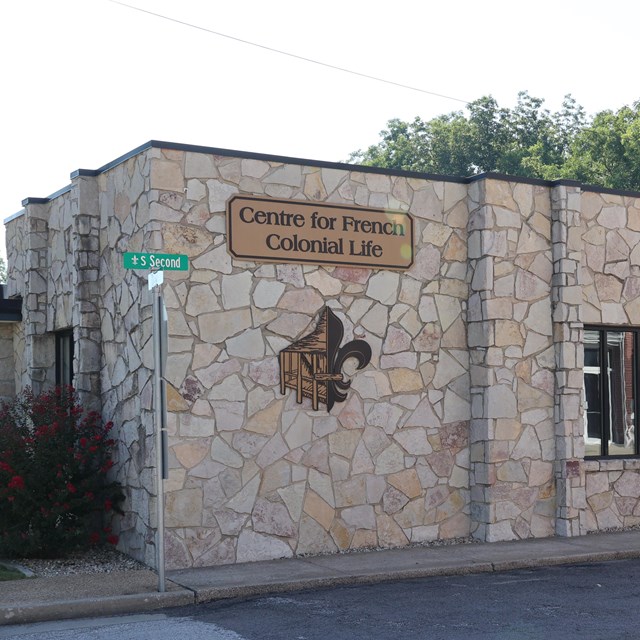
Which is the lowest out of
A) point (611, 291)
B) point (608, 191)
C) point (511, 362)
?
point (511, 362)

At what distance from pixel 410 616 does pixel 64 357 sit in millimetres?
7088

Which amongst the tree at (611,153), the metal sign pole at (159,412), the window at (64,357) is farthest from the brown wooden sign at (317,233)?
the tree at (611,153)

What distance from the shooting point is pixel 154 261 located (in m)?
9.91

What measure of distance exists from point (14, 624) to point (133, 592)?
1.17 m

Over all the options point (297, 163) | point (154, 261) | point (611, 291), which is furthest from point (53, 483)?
point (611, 291)

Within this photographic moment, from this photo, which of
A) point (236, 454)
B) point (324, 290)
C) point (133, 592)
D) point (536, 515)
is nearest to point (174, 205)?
point (324, 290)

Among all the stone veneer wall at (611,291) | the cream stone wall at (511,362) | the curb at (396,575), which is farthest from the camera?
the stone veneer wall at (611,291)

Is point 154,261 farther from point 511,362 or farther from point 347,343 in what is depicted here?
point 511,362

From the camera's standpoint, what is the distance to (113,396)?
12.3 m

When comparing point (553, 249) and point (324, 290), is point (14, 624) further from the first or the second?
point (553, 249)

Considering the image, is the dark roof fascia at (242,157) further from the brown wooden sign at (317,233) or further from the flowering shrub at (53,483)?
the flowering shrub at (53,483)

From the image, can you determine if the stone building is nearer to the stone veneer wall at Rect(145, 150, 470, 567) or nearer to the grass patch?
the stone veneer wall at Rect(145, 150, 470, 567)

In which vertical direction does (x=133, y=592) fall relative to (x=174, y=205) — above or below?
below

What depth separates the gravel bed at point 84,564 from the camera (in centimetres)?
1108
